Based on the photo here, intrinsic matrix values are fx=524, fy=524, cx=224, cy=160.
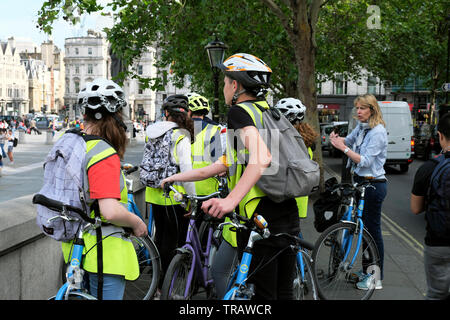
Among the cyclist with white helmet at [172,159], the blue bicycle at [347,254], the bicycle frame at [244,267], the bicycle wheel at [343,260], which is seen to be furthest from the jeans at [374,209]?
the bicycle frame at [244,267]

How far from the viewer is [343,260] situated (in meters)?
4.79

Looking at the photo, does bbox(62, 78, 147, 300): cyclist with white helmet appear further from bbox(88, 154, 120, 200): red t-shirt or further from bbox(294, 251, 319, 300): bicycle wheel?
bbox(294, 251, 319, 300): bicycle wheel

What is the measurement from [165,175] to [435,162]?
8.15 ft

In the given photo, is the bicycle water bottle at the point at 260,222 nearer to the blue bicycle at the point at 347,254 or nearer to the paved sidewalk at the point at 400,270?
the blue bicycle at the point at 347,254

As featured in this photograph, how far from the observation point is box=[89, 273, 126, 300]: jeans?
8.50ft

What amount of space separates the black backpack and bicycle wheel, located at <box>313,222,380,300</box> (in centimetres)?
152

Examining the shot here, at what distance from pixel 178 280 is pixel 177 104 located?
6.12 feet

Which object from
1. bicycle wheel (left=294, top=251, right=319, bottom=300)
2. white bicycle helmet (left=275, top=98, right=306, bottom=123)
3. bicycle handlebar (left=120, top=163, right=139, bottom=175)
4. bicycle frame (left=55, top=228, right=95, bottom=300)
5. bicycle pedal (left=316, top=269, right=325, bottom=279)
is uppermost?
white bicycle helmet (left=275, top=98, right=306, bottom=123)

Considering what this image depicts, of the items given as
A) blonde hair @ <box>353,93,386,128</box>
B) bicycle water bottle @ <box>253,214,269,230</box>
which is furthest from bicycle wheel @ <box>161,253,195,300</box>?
blonde hair @ <box>353,93,386,128</box>

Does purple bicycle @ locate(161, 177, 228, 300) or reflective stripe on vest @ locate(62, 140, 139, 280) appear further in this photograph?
purple bicycle @ locate(161, 177, 228, 300)

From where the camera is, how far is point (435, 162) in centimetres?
314
